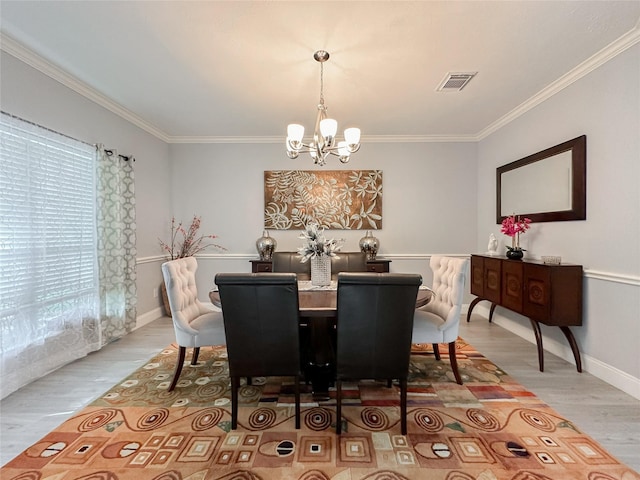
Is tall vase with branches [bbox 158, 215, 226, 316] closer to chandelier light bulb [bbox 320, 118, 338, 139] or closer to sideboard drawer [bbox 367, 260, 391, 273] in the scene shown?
sideboard drawer [bbox 367, 260, 391, 273]

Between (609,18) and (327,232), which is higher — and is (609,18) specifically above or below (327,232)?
above

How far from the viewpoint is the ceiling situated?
6.29 feet

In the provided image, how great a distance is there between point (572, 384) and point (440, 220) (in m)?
2.59

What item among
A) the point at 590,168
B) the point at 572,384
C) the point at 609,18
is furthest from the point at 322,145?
the point at 572,384

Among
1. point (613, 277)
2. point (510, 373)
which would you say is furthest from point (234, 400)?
point (613, 277)

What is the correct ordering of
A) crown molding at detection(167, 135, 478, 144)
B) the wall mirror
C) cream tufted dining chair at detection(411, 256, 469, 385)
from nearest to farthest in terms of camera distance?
cream tufted dining chair at detection(411, 256, 469, 385)
the wall mirror
crown molding at detection(167, 135, 478, 144)

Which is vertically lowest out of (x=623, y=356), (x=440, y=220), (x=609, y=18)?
(x=623, y=356)

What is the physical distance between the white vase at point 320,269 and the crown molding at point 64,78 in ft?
8.78

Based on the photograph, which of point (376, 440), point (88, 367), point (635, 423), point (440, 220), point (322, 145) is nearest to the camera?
point (376, 440)

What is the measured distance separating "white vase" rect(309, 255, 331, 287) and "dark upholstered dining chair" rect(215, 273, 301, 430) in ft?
2.70

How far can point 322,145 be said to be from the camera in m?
2.46

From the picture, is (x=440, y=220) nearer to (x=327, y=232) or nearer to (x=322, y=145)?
(x=327, y=232)

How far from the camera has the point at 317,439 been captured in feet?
5.79

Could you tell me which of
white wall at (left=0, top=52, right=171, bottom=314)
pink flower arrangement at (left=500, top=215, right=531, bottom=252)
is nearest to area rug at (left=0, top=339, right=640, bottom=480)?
pink flower arrangement at (left=500, top=215, right=531, bottom=252)
